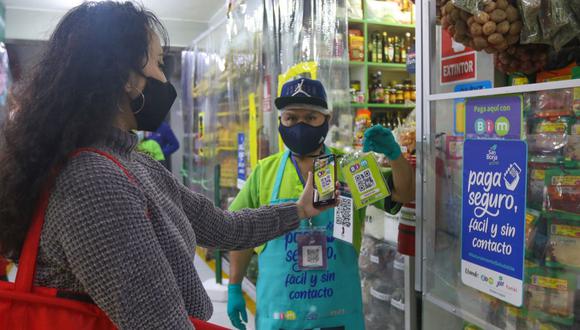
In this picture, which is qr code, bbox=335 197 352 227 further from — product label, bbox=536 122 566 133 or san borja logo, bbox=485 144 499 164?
product label, bbox=536 122 566 133

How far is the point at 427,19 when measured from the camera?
1774 mm

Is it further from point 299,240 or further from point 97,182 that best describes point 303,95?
point 97,182

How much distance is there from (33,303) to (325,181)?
3.23ft

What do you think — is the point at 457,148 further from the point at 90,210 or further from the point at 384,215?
the point at 90,210

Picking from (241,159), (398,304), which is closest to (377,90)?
(241,159)

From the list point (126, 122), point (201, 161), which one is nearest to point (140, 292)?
point (126, 122)

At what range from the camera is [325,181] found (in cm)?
169

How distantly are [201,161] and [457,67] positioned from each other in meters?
5.07

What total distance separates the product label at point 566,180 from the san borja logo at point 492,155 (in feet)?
0.56

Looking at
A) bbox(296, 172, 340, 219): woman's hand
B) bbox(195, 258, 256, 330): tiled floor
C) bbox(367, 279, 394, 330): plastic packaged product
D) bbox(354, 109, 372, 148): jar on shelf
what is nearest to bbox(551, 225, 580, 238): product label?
bbox(296, 172, 340, 219): woman's hand

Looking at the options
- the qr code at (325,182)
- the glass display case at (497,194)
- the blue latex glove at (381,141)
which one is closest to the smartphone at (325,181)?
the qr code at (325,182)

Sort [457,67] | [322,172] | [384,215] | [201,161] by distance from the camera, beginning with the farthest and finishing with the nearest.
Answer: [201,161] < [384,215] < [457,67] < [322,172]

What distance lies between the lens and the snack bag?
5.34ft

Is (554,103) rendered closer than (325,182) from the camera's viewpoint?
Yes
